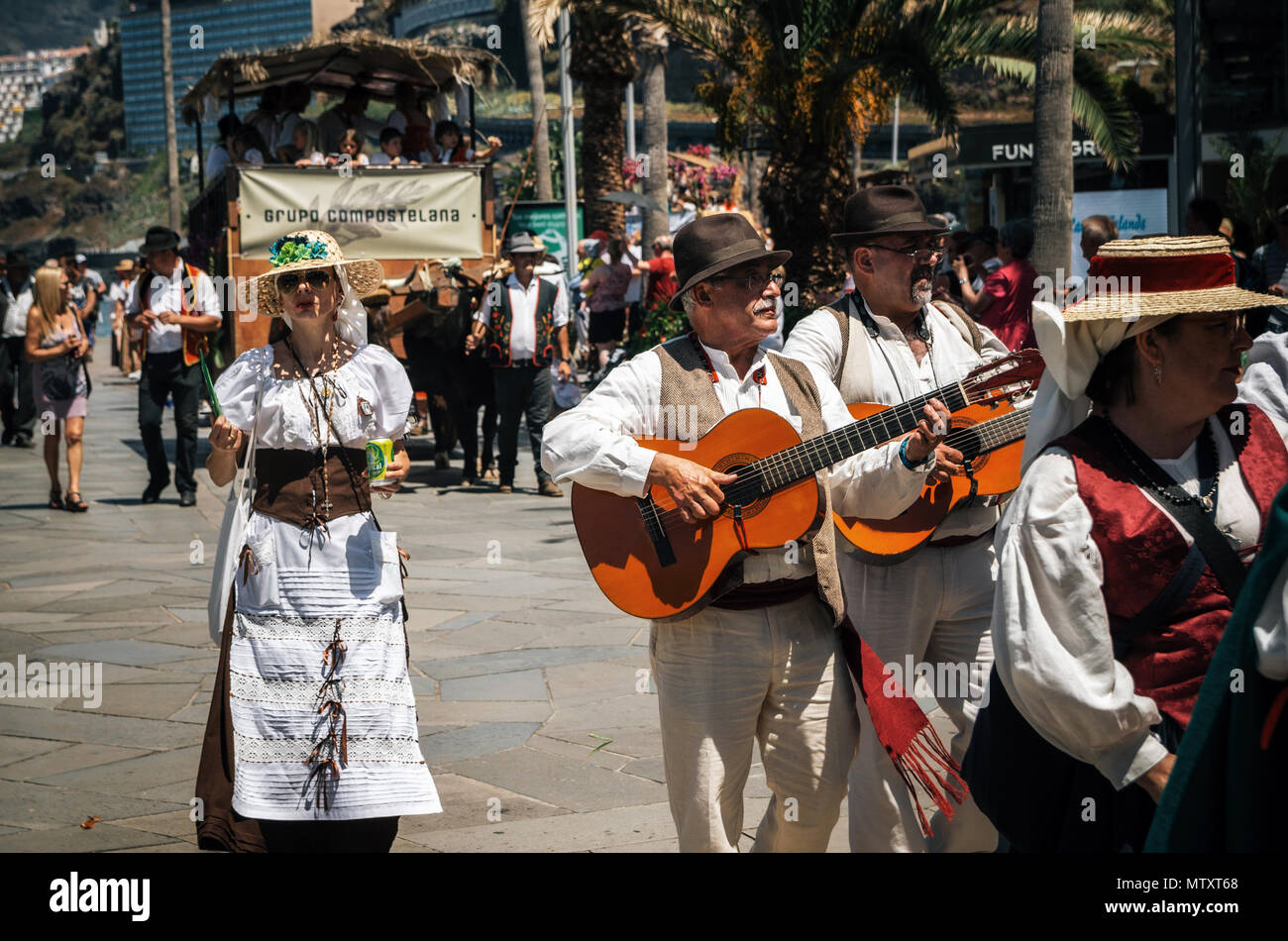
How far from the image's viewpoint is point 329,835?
4262 mm

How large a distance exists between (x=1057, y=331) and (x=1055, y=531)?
1.30 ft

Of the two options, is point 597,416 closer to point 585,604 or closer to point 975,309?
point 585,604

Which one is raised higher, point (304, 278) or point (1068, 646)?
point (304, 278)

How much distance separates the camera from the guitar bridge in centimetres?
Result: 376

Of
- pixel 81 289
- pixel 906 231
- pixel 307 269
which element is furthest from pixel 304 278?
pixel 81 289

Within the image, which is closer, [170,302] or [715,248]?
[715,248]

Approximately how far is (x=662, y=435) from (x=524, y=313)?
28.0 feet

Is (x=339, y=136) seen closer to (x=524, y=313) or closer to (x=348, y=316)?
(x=524, y=313)

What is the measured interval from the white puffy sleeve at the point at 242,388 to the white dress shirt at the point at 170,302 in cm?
742

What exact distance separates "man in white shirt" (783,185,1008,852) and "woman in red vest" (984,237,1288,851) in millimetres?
1319

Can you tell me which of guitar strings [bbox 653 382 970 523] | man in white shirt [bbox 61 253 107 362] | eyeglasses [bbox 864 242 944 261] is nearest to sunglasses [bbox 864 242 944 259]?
eyeglasses [bbox 864 242 944 261]

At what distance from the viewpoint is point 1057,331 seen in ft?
9.05

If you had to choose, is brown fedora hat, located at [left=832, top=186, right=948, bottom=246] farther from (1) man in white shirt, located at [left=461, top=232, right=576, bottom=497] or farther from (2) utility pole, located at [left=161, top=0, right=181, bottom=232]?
(2) utility pole, located at [left=161, top=0, right=181, bottom=232]
